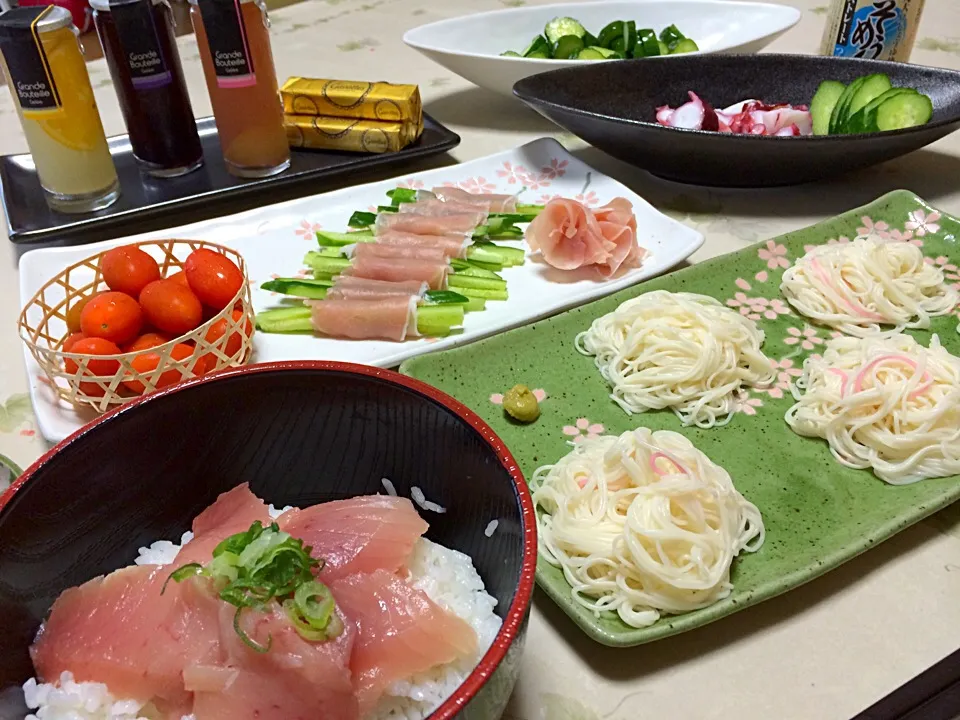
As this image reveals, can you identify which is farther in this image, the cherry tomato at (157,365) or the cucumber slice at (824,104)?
the cucumber slice at (824,104)

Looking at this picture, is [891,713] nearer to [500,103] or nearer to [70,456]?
[70,456]

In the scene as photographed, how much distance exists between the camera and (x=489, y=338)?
1.44 m

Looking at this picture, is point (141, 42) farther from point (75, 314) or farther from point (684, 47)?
point (684, 47)

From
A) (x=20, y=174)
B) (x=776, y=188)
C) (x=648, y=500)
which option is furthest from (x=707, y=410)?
(x=20, y=174)

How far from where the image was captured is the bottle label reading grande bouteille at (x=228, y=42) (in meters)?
1.81

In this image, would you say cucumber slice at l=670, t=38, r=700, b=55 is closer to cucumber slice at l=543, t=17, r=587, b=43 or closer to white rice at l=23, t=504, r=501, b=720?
cucumber slice at l=543, t=17, r=587, b=43

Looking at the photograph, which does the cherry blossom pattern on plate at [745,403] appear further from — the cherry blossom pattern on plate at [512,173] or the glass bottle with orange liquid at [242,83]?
the glass bottle with orange liquid at [242,83]

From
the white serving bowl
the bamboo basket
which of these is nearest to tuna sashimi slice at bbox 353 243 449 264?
the bamboo basket

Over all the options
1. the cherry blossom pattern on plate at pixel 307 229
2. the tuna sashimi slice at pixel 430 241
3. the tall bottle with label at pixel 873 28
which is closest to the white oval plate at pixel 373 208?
the cherry blossom pattern on plate at pixel 307 229

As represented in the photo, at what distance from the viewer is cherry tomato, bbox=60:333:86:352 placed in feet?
4.33

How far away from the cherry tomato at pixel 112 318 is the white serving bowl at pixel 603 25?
1.35m

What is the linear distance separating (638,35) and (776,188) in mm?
820

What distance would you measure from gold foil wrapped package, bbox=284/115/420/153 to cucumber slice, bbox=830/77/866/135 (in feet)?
3.51

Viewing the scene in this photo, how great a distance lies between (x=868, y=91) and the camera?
1.96 m
